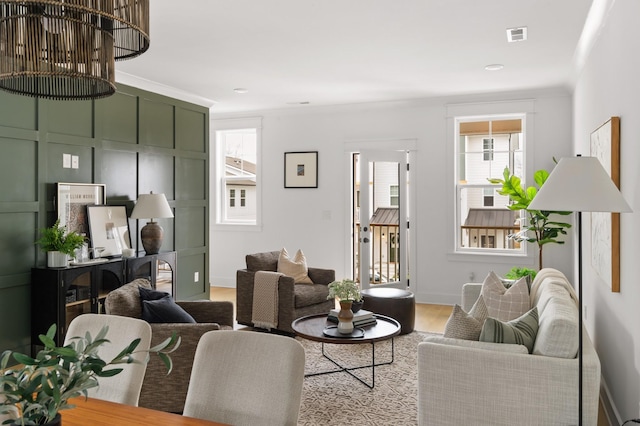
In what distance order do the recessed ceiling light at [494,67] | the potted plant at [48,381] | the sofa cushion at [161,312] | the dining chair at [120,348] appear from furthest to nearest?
1. the recessed ceiling light at [494,67]
2. the sofa cushion at [161,312]
3. the dining chair at [120,348]
4. the potted plant at [48,381]

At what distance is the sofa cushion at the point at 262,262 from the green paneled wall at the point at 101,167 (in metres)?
1.22

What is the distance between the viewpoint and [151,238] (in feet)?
17.5

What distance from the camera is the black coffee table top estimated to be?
3.63 meters

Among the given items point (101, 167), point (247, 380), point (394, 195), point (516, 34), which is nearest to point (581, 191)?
point (247, 380)

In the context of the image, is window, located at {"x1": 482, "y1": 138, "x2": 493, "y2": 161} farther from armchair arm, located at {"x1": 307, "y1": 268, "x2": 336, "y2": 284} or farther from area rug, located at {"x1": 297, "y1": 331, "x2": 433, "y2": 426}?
area rug, located at {"x1": 297, "y1": 331, "x2": 433, "y2": 426}

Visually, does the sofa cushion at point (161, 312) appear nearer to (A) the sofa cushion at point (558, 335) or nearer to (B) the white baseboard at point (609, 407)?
(A) the sofa cushion at point (558, 335)

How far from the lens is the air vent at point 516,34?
13.0 ft

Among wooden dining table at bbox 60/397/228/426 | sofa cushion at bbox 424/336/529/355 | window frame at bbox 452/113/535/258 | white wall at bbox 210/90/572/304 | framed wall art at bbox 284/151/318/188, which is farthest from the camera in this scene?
framed wall art at bbox 284/151/318/188

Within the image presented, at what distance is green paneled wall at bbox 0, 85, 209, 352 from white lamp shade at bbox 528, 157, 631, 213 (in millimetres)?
3953

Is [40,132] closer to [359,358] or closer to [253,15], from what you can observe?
[253,15]

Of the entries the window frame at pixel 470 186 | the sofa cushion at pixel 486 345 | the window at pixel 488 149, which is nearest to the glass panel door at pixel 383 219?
the window frame at pixel 470 186

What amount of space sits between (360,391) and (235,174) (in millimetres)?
4999

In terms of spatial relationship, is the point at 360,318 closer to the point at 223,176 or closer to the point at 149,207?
the point at 149,207

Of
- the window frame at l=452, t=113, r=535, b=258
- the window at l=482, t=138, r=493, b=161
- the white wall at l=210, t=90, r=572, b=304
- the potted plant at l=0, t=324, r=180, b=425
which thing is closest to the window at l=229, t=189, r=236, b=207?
the white wall at l=210, t=90, r=572, b=304
